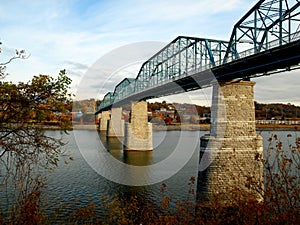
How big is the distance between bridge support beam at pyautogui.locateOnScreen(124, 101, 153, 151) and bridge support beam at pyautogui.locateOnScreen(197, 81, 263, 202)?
971 inches

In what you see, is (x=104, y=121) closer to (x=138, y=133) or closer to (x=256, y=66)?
(x=138, y=133)

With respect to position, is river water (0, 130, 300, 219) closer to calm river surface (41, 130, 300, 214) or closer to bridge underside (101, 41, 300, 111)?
calm river surface (41, 130, 300, 214)

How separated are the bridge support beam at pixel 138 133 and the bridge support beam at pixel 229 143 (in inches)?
971

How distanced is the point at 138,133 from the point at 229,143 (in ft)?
86.5

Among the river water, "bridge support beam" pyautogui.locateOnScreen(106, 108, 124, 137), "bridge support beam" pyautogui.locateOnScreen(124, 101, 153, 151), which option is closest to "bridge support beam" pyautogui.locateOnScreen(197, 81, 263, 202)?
the river water

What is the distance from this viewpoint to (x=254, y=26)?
2075 cm

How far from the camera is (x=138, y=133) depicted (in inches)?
1736

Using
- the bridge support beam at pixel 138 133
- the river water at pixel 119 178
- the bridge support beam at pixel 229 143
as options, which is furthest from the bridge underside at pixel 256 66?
the bridge support beam at pixel 138 133

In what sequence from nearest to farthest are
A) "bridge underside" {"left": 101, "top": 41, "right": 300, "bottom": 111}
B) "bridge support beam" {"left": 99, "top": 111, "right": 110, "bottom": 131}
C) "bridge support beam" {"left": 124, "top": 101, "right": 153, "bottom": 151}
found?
"bridge underside" {"left": 101, "top": 41, "right": 300, "bottom": 111}, "bridge support beam" {"left": 124, "top": 101, "right": 153, "bottom": 151}, "bridge support beam" {"left": 99, "top": 111, "right": 110, "bottom": 131}

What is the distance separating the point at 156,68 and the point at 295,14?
114 feet

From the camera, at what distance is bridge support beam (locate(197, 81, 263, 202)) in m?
18.1

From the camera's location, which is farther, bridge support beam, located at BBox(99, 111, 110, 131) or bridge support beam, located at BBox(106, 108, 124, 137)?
bridge support beam, located at BBox(99, 111, 110, 131)

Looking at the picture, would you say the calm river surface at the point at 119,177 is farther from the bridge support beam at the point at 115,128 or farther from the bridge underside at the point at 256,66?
the bridge support beam at the point at 115,128

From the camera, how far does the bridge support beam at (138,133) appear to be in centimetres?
4325
